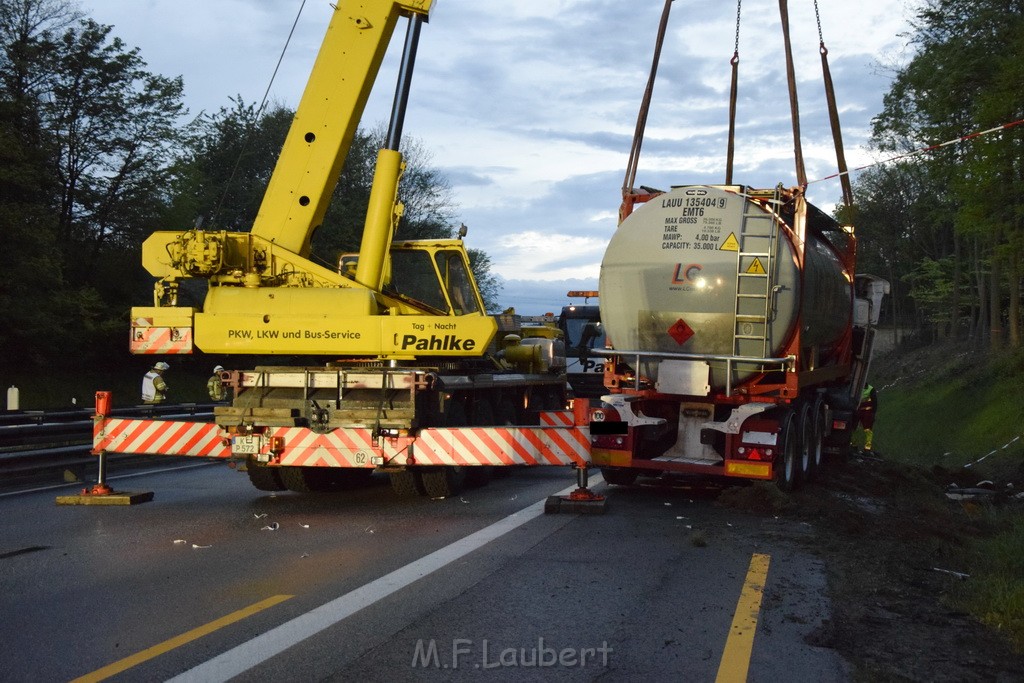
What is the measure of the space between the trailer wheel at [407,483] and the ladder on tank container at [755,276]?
3.87 meters

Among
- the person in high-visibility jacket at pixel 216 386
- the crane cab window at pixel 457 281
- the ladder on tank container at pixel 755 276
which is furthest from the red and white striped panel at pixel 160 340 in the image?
the ladder on tank container at pixel 755 276

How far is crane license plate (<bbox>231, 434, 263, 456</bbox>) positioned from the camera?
10.8 metres

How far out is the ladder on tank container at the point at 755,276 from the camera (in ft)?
38.0

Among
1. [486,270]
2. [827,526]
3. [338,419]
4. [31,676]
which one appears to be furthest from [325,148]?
[486,270]

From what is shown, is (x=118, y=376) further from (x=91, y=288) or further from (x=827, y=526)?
(x=827, y=526)

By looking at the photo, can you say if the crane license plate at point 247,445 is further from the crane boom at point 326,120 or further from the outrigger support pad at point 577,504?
the outrigger support pad at point 577,504

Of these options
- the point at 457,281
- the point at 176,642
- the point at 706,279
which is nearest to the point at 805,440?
the point at 706,279

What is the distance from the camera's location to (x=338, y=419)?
10.8 metres

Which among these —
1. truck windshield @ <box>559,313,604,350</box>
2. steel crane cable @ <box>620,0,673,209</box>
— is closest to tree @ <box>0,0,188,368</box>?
truck windshield @ <box>559,313,604,350</box>

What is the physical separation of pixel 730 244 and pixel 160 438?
21.4ft

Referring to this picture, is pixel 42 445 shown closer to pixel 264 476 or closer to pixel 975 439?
pixel 264 476

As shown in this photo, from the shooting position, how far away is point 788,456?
1255cm

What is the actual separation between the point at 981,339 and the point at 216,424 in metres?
43.1

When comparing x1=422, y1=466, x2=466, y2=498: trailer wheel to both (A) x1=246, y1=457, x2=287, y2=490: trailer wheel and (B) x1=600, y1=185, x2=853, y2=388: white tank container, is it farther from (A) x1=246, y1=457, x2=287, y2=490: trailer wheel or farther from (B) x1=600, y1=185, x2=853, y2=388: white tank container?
(B) x1=600, y1=185, x2=853, y2=388: white tank container
